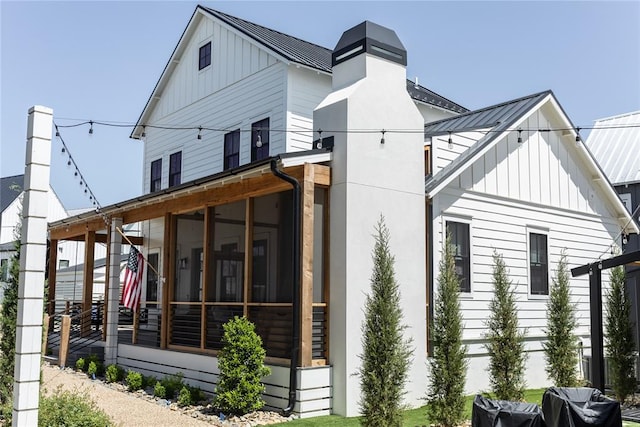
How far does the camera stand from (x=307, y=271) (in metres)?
10.5

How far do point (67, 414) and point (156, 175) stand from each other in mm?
13578

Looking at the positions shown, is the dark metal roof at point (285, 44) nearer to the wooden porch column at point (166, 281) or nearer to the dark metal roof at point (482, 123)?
the dark metal roof at point (482, 123)

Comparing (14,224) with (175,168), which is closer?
(175,168)

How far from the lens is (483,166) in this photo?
14.0 m

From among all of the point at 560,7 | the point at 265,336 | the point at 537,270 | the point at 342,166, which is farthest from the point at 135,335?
the point at 560,7

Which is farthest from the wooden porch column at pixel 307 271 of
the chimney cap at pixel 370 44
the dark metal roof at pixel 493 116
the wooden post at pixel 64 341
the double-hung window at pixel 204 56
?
the double-hung window at pixel 204 56

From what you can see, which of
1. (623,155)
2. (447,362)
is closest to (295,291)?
(447,362)

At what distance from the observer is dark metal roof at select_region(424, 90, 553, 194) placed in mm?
12906

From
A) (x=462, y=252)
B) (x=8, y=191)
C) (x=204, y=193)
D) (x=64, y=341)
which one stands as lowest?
(x=64, y=341)

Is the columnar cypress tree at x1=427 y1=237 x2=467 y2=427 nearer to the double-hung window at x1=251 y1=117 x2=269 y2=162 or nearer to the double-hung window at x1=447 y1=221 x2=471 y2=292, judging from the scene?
the double-hung window at x1=447 y1=221 x2=471 y2=292

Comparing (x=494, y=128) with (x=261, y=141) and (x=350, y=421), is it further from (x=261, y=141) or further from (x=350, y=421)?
(x=350, y=421)

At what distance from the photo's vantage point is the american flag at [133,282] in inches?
565

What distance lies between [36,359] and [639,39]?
14.1m

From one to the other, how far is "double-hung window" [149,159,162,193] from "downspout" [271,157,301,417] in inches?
423
